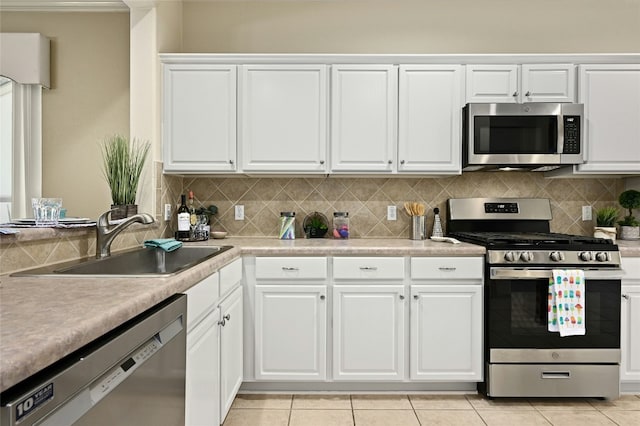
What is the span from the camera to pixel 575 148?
2820mm

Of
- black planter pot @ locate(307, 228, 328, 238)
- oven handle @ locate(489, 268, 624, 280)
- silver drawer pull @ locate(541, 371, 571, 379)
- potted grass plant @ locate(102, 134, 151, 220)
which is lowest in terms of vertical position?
silver drawer pull @ locate(541, 371, 571, 379)

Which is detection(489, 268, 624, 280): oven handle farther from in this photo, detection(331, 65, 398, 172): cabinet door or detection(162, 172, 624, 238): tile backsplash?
detection(331, 65, 398, 172): cabinet door

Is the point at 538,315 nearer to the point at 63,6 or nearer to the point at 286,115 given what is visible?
the point at 286,115

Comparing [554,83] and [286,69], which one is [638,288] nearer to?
[554,83]

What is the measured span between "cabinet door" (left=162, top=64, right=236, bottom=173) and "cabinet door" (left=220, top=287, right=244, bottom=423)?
1.02 meters

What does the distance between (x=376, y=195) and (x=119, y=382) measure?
2489 millimetres

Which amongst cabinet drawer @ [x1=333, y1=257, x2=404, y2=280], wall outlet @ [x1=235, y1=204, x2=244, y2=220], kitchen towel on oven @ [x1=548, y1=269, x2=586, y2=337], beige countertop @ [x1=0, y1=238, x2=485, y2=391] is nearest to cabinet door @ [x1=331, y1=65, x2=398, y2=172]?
cabinet drawer @ [x1=333, y1=257, x2=404, y2=280]

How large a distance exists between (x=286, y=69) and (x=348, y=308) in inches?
63.0

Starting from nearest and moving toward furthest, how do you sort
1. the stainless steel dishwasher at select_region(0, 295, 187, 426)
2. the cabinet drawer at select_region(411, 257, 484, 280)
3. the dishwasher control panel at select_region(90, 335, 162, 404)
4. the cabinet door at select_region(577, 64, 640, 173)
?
the stainless steel dishwasher at select_region(0, 295, 187, 426), the dishwasher control panel at select_region(90, 335, 162, 404), the cabinet drawer at select_region(411, 257, 484, 280), the cabinet door at select_region(577, 64, 640, 173)

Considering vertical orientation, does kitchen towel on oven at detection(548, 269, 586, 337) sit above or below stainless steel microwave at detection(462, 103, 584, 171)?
below

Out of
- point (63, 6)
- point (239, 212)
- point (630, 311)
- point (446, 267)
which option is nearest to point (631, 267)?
point (630, 311)

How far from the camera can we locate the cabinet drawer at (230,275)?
2.11 meters

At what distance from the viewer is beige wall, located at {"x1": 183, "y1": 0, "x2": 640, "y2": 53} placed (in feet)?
10.8

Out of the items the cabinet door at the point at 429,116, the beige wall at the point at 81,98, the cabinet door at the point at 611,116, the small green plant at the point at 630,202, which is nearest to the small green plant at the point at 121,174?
the beige wall at the point at 81,98
